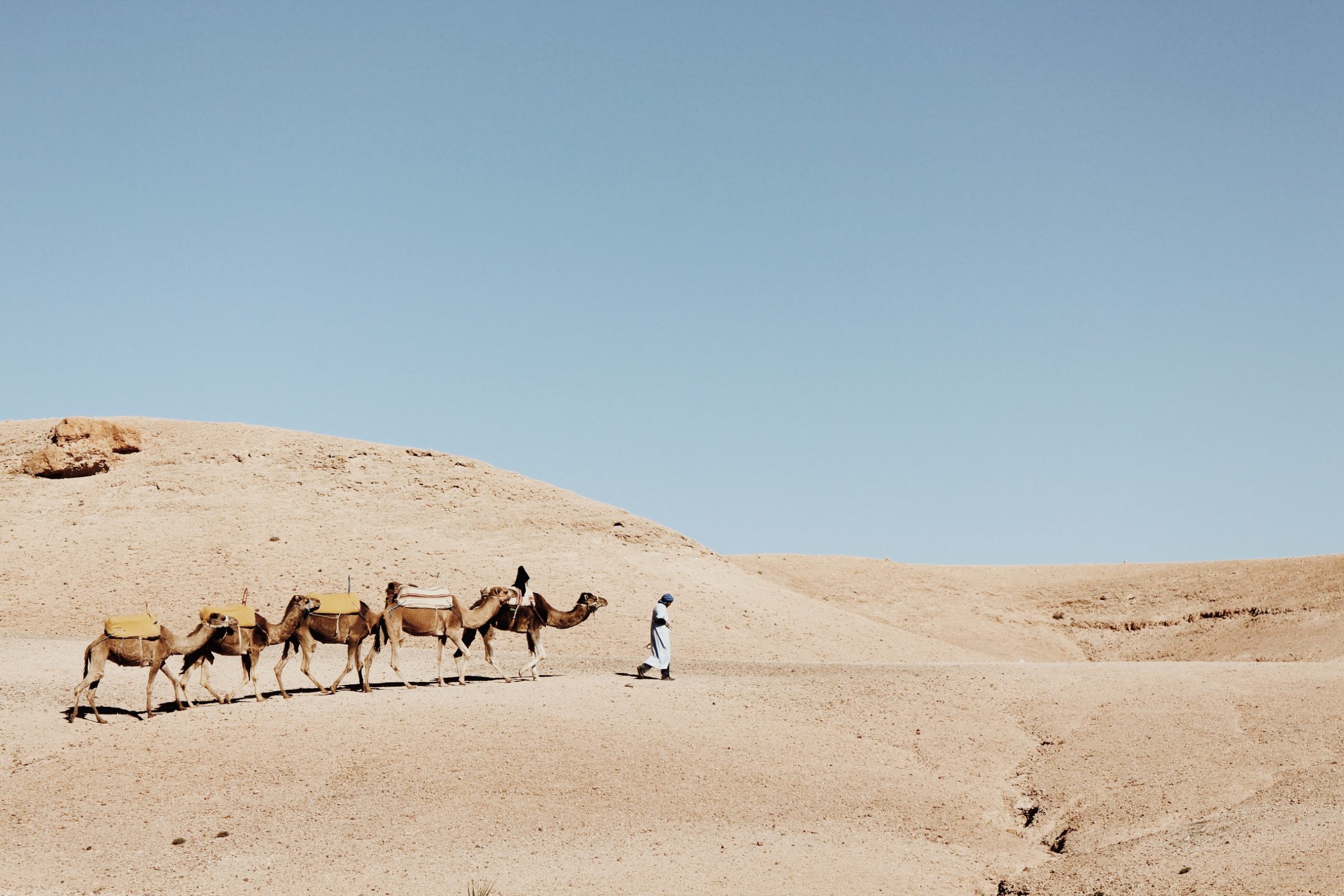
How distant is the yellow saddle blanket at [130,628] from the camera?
18359 millimetres

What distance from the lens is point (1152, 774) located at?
52.2ft

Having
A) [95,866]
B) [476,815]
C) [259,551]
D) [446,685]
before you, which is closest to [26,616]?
[259,551]

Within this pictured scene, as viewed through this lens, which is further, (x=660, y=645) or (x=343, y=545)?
(x=343, y=545)

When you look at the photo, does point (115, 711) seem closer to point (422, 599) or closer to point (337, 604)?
point (337, 604)

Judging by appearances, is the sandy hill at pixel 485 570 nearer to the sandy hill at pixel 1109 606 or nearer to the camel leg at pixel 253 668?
the sandy hill at pixel 1109 606

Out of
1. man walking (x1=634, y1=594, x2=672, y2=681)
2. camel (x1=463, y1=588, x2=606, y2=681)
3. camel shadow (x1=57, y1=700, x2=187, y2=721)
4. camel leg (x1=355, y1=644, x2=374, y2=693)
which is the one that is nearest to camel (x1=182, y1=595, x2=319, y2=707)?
camel shadow (x1=57, y1=700, x2=187, y2=721)

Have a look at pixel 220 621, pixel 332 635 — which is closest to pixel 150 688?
pixel 220 621

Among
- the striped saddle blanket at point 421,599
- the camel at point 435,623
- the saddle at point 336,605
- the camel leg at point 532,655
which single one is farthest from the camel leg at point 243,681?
the camel leg at point 532,655

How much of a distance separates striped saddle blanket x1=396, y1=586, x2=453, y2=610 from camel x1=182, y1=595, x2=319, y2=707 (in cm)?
151

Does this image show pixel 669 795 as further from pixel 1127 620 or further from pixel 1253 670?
pixel 1127 620

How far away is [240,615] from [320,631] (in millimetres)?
1341

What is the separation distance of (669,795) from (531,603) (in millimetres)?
6860

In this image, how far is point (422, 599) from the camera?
20266 millimetres

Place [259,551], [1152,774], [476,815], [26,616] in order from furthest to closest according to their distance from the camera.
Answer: [259,551] < [26,616] < [1152,774] < [476,815]
